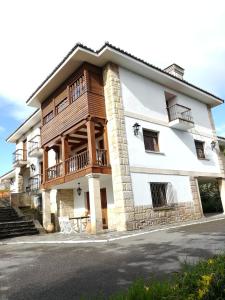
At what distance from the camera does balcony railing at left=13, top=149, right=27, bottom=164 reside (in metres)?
24.4

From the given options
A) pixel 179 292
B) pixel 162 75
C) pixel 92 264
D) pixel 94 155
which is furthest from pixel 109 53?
pixel 179 292

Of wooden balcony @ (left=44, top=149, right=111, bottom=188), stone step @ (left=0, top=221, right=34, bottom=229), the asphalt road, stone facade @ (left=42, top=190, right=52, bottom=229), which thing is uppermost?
wooden balcony @ (left=44, top=149, right=111, bottom=188)

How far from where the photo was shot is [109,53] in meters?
13.1

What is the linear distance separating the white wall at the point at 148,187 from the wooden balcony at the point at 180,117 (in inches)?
121

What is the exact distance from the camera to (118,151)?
1248 cm

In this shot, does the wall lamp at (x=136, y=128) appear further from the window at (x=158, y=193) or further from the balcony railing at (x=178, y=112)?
the balcony railing at (x=178, y=112)

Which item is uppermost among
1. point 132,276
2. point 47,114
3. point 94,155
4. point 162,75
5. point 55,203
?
point 162,75

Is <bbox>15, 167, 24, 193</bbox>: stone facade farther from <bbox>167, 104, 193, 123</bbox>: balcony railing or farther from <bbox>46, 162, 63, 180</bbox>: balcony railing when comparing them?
<bbox>167, 104, 193, 123</bbox>: balcony railing

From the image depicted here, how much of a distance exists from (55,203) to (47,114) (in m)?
5.64

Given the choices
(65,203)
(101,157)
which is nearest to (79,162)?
(101,157)

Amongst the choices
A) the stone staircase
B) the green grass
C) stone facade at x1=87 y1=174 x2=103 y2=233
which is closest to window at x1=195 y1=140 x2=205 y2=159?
stone facade at x1=87 y1=174 x2=103 y2=233

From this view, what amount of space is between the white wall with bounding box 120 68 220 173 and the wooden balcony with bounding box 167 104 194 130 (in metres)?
0.40

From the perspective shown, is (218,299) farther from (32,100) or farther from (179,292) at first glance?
(32,100)

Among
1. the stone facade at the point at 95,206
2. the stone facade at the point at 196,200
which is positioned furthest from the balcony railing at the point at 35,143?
the stone facade at the point at 196,200
